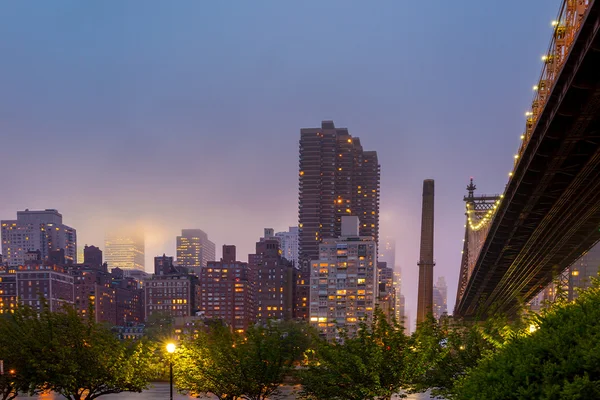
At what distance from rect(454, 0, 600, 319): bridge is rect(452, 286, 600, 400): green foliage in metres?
9.62

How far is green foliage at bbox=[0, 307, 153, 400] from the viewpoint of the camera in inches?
1127

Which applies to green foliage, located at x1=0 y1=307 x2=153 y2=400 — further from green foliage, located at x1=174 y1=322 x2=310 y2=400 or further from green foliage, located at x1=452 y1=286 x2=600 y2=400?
green foliage, located at x1=452 y1=286 x2=600 y2=400

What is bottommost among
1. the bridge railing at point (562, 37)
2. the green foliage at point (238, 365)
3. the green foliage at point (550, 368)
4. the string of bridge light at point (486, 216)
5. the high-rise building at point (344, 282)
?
the high-rise building at point (344, 282)

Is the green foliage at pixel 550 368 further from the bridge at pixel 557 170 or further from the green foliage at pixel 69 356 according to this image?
the green foliage at pixel 69 356

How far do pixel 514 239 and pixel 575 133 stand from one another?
3326 cm

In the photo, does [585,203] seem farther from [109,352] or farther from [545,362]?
[545,362]

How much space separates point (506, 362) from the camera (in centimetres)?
1216

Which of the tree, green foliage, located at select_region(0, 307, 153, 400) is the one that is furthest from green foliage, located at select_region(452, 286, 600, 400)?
the tree

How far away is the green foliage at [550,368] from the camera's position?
10633 millimetres

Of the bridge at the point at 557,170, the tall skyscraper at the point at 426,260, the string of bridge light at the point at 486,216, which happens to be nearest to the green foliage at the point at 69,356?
the bridge at the point at 557,170

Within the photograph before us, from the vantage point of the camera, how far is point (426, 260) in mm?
166125

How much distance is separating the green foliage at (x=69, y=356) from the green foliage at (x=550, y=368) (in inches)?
854

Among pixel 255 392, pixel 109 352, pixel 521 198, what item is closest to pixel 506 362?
pixel 255 392

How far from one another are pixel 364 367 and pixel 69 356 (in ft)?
47.9
